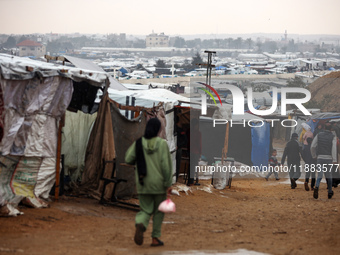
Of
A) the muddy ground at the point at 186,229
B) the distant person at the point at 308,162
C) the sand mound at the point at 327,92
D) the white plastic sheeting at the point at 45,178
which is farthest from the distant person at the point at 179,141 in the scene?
the sand mound at the point at 327,92

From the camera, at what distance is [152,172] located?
21.8 feet

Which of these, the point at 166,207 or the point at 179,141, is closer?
the point at 166,207

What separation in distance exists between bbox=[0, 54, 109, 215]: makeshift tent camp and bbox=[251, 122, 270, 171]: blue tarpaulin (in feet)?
38.4

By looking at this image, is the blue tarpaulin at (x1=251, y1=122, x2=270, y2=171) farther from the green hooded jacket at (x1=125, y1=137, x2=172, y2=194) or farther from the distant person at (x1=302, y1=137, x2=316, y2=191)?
the green hooded jacket at (x1=125, y1=137, x2=172, y2=194)

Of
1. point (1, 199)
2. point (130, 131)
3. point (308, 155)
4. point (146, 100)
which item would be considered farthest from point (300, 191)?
point (1, 199)

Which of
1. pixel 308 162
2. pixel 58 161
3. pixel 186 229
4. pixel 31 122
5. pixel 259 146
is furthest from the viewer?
pixel 259 146

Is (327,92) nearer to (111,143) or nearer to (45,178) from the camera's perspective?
(111,143)

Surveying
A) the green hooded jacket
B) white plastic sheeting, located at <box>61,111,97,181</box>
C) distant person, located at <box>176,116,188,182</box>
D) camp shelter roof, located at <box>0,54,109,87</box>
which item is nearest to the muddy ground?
the green hooded jacket

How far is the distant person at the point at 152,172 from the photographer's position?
6.62 meters

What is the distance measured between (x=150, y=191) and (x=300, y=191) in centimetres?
949

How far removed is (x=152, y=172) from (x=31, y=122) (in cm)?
276

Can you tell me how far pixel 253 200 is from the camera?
13.1 metres

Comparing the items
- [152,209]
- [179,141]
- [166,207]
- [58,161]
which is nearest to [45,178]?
[58,161]

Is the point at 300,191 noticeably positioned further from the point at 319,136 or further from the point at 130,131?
the point at 130,131
